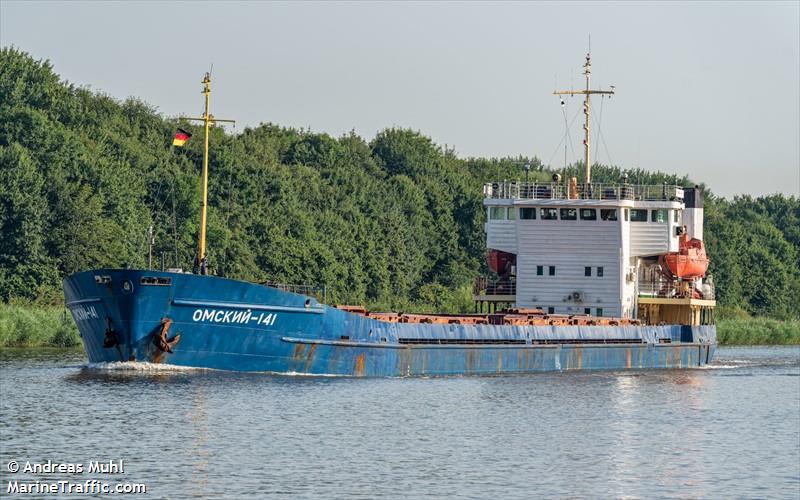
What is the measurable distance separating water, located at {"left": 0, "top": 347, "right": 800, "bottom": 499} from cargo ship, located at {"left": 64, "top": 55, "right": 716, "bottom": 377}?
1145mm

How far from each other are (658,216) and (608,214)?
2595 millimetres

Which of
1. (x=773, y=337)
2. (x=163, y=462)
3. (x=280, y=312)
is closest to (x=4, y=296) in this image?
(x=280, y=312)

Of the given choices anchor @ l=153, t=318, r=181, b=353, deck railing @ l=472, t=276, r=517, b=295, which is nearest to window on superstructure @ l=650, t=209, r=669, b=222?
deck railing @ l=472, t=276, r=517, b=295

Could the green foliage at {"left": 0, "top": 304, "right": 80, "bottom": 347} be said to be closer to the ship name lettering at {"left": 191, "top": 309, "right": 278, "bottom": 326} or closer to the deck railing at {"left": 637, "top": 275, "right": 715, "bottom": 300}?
the ship name lettering at {"left": 191, "top": 309, "right": 278, "bottom": 326}

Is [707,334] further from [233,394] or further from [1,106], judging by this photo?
[1,106]

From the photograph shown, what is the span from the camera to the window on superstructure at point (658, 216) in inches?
2435

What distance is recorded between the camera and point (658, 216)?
61875 mm

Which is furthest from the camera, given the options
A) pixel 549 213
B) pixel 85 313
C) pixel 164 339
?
pixel 549 213

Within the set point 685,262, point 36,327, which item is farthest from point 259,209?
point 685,262

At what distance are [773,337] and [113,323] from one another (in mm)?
61350

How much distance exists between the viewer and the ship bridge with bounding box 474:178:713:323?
2368 inches

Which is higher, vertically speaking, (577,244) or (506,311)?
(577,244)

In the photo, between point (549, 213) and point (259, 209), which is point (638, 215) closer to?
point (549, 213)

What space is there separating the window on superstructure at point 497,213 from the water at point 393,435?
12.8 metres
